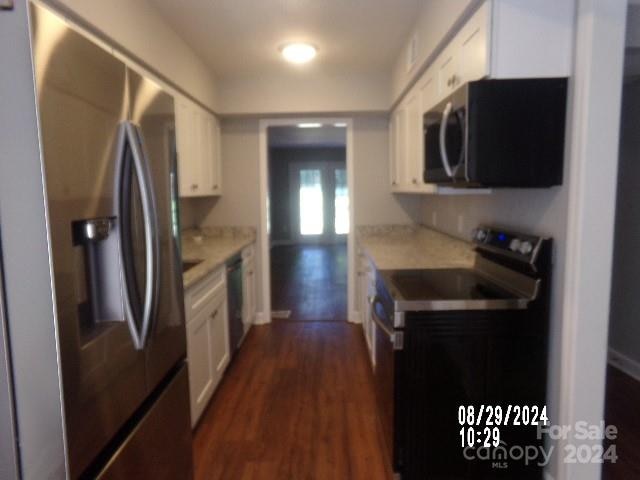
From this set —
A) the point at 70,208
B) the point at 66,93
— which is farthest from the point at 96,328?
the point at 66,93

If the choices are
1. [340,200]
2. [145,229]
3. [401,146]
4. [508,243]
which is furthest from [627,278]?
[340,200]

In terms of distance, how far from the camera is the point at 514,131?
5.35 feet

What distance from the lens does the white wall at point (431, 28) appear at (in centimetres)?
192

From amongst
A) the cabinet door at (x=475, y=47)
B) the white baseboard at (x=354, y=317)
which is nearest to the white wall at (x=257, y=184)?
the white baseboard at (x=354, y=317)

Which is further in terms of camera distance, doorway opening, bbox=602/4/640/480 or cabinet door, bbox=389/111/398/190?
cabinet door, bbox=389/111/398/190

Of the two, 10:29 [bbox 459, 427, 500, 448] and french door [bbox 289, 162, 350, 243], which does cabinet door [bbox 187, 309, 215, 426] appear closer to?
10:29 [bbox 459, 427, 500, 448]

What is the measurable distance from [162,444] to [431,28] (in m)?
2.34

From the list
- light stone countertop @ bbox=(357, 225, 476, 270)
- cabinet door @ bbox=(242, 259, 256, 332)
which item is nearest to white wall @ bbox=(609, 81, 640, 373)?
light stone countertop @ bbox=(357, 225, 476, 270)

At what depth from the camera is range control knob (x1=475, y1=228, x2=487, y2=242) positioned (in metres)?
2.22

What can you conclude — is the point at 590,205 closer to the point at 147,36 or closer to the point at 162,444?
the point at 162,444

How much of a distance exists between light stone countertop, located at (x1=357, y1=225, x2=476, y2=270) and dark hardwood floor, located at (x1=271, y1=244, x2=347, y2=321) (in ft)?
3.39

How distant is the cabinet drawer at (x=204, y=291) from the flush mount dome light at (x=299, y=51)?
1.64 meters

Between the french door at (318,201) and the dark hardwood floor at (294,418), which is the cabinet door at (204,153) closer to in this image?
the dark hardwood floor at (294,418)

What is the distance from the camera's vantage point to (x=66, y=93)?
938 mm
